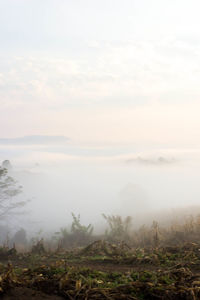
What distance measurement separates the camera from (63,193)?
355 ft

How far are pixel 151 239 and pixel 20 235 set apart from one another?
19.0 m

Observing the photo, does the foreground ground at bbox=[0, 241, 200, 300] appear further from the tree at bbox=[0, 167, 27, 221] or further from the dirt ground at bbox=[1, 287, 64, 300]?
the tree at bbox=[0, 167, 27, 221]

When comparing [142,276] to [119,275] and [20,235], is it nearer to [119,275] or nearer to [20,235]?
[119,275]

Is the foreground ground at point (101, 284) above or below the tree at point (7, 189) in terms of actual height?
below

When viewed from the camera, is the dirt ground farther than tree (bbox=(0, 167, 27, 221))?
No

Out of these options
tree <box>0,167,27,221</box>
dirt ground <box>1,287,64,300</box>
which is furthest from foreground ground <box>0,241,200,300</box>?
tree <box>0,167,27,221</box>

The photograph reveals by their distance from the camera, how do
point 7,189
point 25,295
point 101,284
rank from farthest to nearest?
point 7,189 → point 101,284 → point 25,295

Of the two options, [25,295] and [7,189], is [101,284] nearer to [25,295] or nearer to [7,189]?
[25,295]

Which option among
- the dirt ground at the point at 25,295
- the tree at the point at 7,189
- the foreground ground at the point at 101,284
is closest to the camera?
the dirt ground at the point at 25,295

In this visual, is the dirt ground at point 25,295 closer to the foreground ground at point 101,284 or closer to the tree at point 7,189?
the foreground ground at point 101,284

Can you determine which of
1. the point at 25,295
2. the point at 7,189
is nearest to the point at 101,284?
the point at 25,295

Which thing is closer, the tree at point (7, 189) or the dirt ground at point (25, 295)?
the dirt ground at point (25, 295)

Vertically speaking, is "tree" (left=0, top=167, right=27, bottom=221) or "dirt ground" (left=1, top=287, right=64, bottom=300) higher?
"tree" (left=0, top=167, right=27, bottom=221)

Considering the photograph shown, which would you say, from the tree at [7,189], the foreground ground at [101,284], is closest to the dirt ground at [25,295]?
the foreground ground at [101,284]
